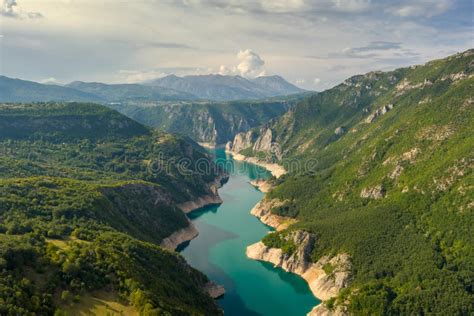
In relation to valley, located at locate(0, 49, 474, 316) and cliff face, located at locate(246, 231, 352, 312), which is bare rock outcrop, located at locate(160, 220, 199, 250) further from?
cliff face, located at locate(246, 231, 352, 312)

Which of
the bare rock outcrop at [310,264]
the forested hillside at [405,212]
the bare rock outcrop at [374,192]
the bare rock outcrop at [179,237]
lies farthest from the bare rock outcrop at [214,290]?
the bare rock outcrop at [374,192]

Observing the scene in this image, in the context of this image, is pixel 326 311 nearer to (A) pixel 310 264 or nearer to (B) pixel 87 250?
(A) pixel 310 264

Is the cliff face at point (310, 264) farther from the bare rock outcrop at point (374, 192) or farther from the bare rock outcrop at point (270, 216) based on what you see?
the bare rock outcrop at point (374, 192)

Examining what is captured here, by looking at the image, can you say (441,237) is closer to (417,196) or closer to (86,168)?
(417,196)

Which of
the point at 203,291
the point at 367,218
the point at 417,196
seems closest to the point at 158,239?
the point at 203,291

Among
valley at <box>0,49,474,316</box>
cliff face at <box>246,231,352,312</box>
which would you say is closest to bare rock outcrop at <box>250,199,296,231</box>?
valley at <box>0,49,474,316</box>

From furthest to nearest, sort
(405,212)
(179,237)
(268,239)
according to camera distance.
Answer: (179,237), (268,239), (405,212)

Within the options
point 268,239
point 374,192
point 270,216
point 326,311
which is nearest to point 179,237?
point 268,239
